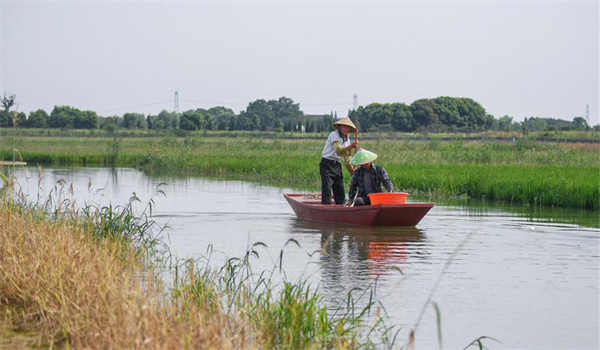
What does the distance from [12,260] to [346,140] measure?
316 inches

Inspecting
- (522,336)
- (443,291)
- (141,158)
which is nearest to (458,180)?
(443,291)

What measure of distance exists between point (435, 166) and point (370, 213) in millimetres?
15242

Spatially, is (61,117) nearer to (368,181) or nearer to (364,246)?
(368,181)

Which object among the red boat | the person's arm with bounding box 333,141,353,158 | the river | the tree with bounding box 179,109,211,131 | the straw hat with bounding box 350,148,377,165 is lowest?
the river

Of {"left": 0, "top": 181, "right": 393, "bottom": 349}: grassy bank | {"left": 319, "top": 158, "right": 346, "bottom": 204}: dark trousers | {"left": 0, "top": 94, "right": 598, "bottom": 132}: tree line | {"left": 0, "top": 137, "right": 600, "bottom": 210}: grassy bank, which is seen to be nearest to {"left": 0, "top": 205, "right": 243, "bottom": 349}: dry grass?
{"left": 0, "top": 181, "right": 393, "bottom": 349}: grassy bank

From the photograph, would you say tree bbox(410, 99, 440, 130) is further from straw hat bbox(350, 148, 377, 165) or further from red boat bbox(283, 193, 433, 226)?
straw hat bbox(350, 148, 377, 165)

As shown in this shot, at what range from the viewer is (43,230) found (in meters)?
8.61

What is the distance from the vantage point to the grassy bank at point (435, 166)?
20.7 meters

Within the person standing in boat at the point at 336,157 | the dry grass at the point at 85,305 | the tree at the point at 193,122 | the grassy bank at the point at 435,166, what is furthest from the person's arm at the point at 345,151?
the tree at the point at 193,122

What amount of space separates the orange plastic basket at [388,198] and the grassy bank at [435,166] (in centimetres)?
647

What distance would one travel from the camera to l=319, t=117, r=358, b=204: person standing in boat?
571 inches

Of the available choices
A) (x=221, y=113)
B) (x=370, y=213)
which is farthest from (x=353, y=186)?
(x=221, y=113)

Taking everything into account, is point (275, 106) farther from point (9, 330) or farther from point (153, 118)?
point (9, 330)

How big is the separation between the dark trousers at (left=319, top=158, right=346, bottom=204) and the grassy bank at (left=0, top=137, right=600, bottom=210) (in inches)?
252
